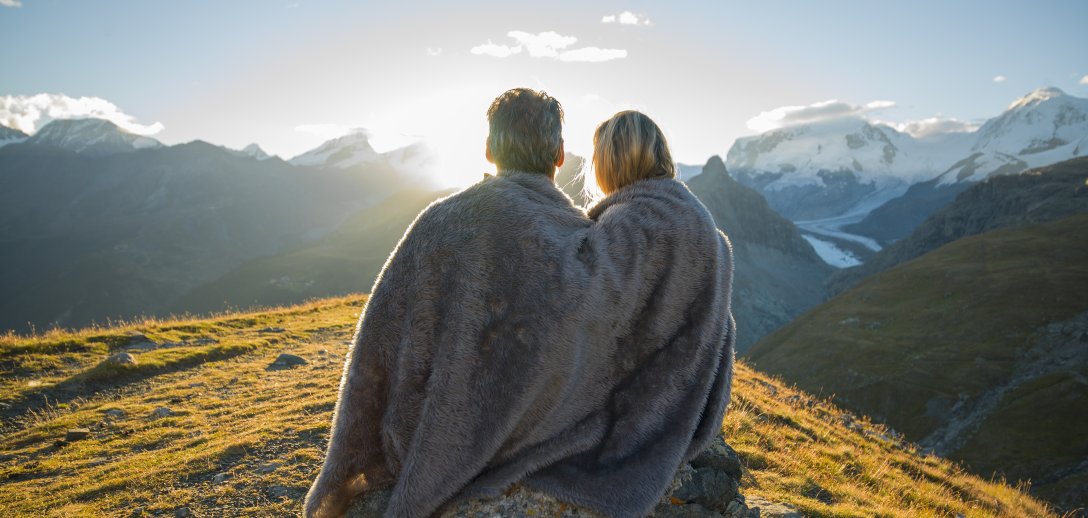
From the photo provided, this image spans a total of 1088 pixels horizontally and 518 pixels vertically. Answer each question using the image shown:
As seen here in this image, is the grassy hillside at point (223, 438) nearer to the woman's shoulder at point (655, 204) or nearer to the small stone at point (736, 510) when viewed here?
the small stone at point (736, 510)

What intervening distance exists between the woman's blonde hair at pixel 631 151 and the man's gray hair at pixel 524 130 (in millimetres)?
504

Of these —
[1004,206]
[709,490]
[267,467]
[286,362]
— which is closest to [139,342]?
[286,362]

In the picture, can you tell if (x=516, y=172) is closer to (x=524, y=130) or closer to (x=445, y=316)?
(x=524, y=130)

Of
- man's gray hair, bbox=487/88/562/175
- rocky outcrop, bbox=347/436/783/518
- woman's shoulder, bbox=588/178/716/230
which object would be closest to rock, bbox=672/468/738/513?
rocky outcrop, bbox=347/436/783/518

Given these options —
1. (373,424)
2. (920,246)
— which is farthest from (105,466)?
(920,246)

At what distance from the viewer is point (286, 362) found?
16.2 meters

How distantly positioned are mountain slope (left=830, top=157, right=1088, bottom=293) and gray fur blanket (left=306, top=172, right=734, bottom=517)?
167 metres

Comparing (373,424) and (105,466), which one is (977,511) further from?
(105,466)

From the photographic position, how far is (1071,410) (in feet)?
151

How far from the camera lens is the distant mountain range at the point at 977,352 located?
4441cm

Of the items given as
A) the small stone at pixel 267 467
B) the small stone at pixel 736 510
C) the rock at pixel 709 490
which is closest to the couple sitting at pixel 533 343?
the rock at pixel 709 490

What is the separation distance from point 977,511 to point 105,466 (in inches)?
670

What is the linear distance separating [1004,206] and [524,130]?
640 feet

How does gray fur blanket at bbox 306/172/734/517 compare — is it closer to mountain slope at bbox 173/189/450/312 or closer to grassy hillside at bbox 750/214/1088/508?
grassy hillside at bbox 750/214/1088/508
